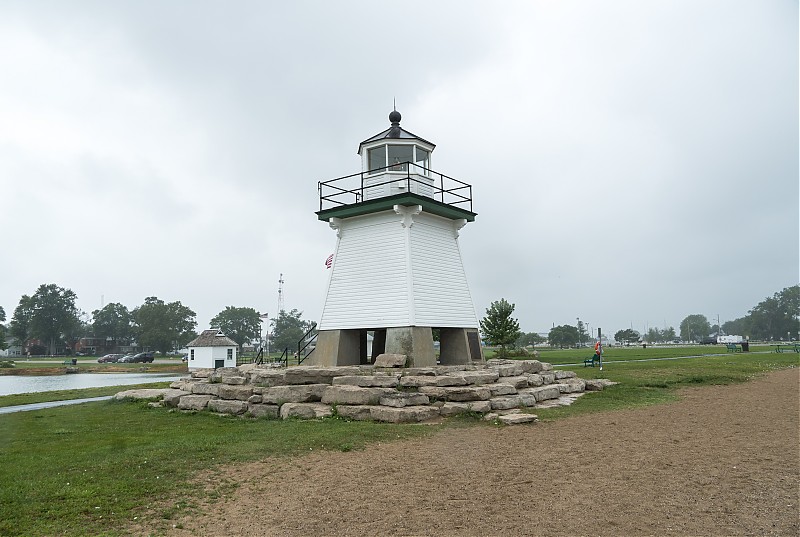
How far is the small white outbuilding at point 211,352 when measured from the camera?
167 ft

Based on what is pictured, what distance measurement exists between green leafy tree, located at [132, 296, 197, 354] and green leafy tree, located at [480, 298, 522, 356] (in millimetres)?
83122

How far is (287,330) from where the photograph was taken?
126 metres

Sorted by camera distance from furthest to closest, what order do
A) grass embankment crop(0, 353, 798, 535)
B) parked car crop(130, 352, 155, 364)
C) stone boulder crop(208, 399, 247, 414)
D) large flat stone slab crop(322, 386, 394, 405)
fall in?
parked car crop(130, 352, 155, 364), stone boulder crop(208, 399, 247, 414), large flat stone slab crop(322, 386, 394, 405), grass embankment crop(0, 353, 798, 535)

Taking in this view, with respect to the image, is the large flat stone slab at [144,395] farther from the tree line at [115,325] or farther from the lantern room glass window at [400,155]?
the tree line at [115,325]

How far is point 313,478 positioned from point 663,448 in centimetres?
616

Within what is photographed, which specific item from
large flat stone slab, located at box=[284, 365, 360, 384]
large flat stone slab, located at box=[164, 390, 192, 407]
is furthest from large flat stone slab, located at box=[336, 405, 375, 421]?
large flat stone slab, located at box=[164, 390, 192, 407]

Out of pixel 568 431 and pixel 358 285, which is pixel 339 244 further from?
pixel 568 431

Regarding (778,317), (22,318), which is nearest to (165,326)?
(22,318)

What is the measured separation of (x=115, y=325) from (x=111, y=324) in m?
1.40

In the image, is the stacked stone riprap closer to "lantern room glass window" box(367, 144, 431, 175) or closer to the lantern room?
the lantern room

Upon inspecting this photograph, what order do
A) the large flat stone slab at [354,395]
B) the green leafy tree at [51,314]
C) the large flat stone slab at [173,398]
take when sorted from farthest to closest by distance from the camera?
the green leafy tree at [51,314], the large flat stone slab at [173,398], the large flat stone slab at [354,395]

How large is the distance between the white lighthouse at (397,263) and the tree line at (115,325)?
83.9 meters

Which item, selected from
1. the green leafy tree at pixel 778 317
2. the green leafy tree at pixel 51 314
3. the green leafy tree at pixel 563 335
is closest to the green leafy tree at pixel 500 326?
the green leafy tree at pixel 563 335

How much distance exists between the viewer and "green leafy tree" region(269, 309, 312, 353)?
364 ft
